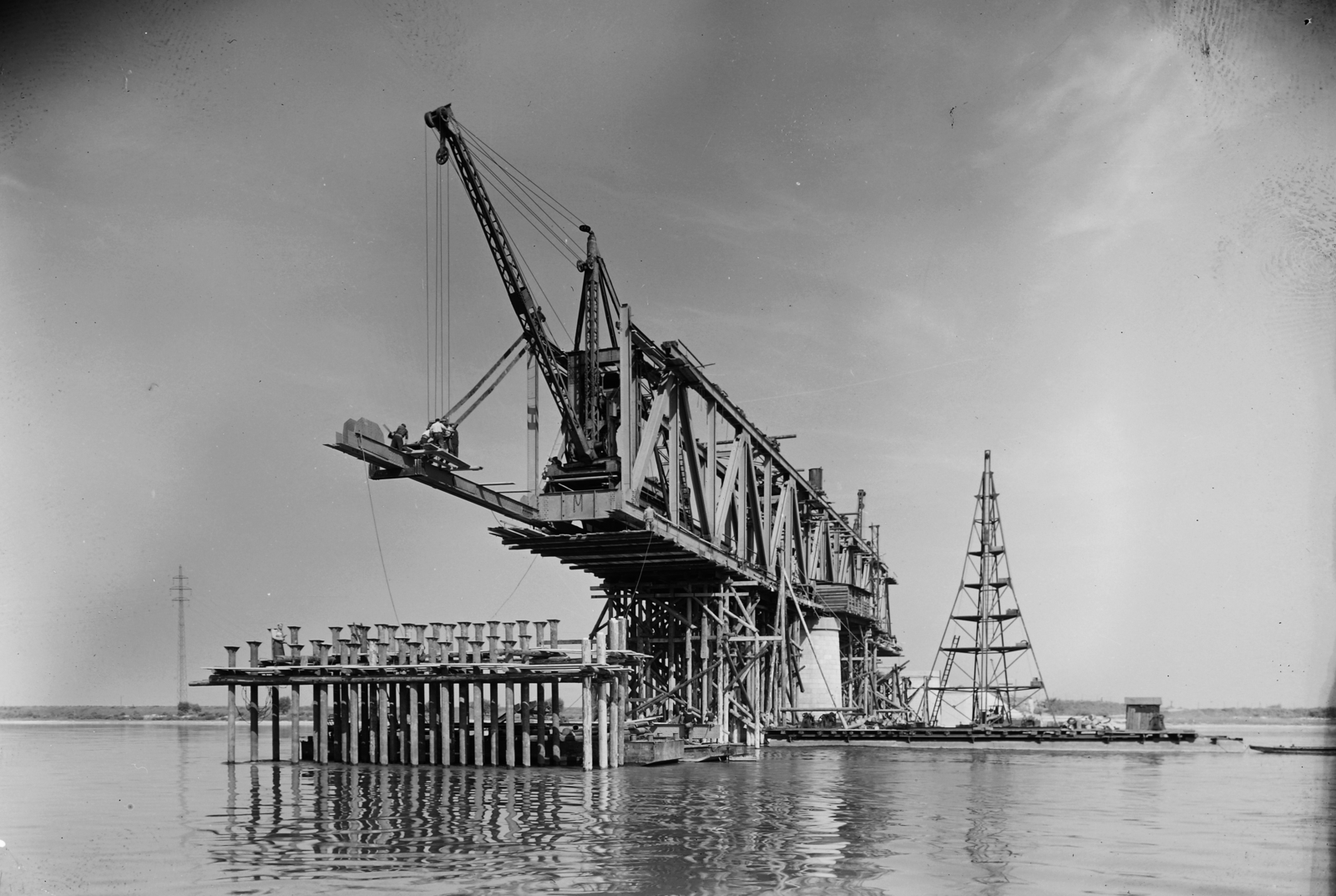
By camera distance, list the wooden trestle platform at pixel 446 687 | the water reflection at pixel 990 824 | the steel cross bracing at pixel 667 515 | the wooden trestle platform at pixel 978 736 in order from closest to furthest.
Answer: the water reflection at pixel 990 824
the wooden trestle platform at pixel 446 687
the steel cross bracing at pixel 667 515
the wooden trestle platform at pixel 978 736

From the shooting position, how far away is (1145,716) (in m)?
64.6

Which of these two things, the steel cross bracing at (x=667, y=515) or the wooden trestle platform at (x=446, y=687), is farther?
the steel cross bracing at (x=667, y=515)

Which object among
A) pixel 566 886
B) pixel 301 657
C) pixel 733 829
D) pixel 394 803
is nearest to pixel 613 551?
pixel 301 657

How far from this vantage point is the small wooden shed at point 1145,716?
64.0m

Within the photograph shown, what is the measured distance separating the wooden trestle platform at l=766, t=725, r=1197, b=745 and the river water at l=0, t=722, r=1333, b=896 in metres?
16.3

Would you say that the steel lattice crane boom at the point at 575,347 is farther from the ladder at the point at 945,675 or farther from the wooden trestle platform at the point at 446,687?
the ladder at the point at 945,675

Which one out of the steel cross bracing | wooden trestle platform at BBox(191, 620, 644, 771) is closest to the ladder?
the steel cross bracing

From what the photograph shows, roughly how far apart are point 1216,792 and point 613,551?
25.9 meters

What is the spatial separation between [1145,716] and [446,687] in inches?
1562

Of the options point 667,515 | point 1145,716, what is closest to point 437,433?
point 667,515

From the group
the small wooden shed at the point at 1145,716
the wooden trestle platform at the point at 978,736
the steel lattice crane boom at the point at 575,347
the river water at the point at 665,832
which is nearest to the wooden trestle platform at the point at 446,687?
the river water at the point at 665,832

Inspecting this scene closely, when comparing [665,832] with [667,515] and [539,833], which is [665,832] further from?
[667,515]

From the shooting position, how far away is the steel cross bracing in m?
47.5

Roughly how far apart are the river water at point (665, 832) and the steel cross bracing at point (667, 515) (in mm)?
10973
